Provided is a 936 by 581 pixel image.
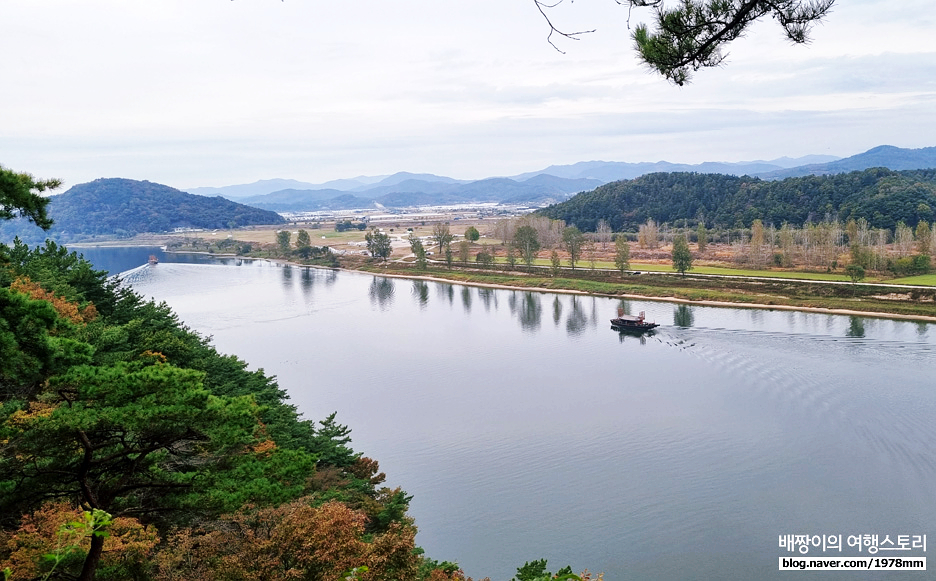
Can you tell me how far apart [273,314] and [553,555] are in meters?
15.0

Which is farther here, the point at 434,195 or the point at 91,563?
the point at 434,195

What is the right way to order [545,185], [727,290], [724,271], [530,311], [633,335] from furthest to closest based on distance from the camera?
[545,185], [724,271], [727,290], [530,311], [633,335]

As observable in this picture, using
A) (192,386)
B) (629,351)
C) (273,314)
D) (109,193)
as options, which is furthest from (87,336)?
(109,193)

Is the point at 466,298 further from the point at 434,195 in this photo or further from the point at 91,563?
the point at 434,195

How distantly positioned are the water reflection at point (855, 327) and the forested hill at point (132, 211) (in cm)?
5427

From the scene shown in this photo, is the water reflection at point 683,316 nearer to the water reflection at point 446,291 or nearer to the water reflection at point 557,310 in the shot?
the water reflection at point 557,310

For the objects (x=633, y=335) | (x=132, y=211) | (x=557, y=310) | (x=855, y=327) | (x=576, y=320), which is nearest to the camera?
(x=855, y=327)

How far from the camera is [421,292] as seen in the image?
24.1 m

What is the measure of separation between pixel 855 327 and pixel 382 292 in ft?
49.4

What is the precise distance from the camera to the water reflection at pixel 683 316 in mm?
16797

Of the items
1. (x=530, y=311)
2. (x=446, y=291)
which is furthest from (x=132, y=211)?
(x=530, y=311)

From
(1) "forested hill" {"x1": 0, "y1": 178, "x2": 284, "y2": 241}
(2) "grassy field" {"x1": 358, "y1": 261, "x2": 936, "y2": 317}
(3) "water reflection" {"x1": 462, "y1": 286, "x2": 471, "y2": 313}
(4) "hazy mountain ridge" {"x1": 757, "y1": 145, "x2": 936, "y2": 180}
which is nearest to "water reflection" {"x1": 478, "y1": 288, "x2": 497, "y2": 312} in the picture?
(3) "water reflection" {"x1": 462, "y1": 286, "x2": 471, "y2": 313}

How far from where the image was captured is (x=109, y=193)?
203ft

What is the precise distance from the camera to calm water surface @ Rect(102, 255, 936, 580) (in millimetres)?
6758
